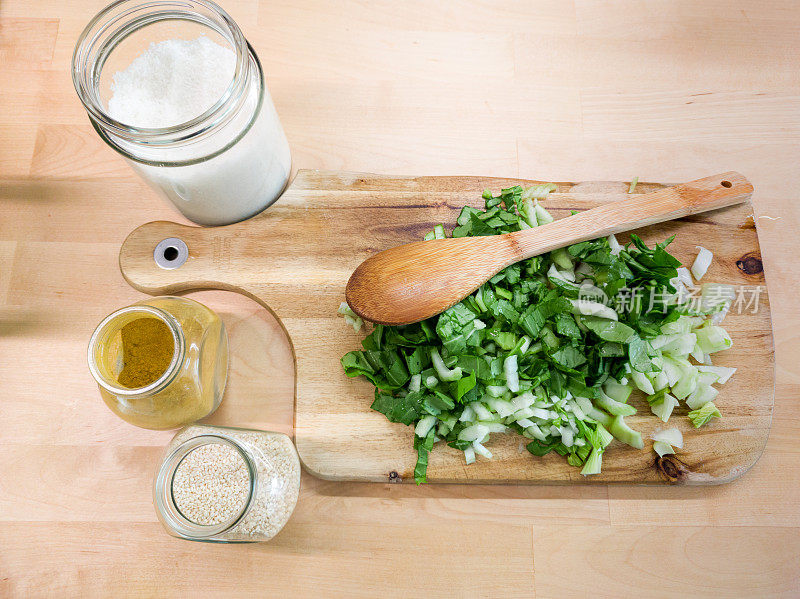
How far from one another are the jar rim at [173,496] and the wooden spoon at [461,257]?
0.34 m

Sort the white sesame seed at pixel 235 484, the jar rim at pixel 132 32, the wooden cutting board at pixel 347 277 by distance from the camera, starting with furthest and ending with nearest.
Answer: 1. the wooden cutting board at pixel 347 277
2. the white sesame seed at pixel 235 484
3. the jar rim at pixel 132 32

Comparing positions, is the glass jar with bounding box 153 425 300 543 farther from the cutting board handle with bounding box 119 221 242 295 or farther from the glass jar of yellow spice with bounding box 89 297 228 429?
the cutting board handle with bounding box 119 221 242 295

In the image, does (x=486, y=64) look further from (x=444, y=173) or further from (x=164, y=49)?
(x=164, y=49)

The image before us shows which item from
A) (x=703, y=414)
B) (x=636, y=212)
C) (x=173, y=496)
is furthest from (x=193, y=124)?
(x=703, y=414)

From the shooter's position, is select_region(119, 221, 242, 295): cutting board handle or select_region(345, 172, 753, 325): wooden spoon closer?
select_region(345, 172, 753, 325): wooden spoon

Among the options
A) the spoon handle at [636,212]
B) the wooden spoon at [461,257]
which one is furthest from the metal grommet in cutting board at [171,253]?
the spoon handle at [636,212]

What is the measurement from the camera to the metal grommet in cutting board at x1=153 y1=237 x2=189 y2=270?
1.15 meters

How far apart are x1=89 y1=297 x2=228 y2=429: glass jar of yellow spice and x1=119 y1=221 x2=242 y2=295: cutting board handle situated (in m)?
0.10

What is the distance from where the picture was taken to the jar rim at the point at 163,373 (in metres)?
0.91

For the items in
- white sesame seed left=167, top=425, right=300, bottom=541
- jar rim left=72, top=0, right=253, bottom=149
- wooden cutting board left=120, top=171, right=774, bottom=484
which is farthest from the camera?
wooden cutting board left=120, top=171, right=774, bottom=484

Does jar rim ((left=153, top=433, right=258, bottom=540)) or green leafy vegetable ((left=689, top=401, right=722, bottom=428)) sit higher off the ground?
green leafy vegetable ((left=689, top=401, right=722, bottom=428))

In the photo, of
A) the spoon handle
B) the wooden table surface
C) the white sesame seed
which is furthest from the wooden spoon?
the white sesame seed

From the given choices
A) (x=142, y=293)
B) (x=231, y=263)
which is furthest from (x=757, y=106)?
(x=142, y=293)

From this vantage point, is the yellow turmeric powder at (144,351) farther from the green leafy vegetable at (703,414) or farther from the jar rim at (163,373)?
the green leafy vegetable at (703,414)
